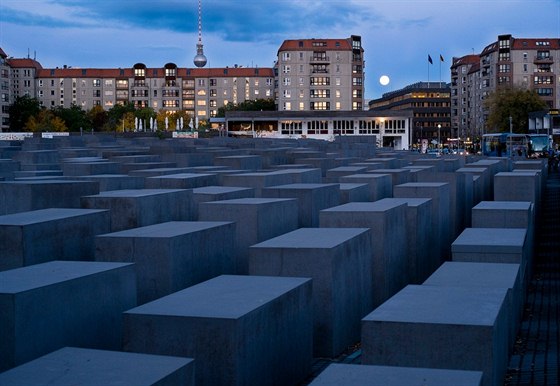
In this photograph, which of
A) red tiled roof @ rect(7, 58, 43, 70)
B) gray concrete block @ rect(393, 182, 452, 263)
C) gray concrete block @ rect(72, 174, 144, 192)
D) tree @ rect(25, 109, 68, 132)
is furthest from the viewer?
red tiled roof @ rect(7, 58, 43, 70)

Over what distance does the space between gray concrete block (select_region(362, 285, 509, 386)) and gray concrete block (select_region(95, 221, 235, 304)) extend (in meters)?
3.51

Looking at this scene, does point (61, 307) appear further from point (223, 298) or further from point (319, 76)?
point (319, 76)

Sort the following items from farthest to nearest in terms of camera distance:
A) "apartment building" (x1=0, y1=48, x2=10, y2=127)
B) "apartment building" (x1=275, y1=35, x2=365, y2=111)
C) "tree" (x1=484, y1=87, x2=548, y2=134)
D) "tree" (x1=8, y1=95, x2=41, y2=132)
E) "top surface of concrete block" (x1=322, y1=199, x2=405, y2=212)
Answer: "apartment building" (x1=0, y1=48, x2=10, y2=127)
"tree" (x1=8, y1=95, x2=41, y2=132)
"apartment building" (x1=275, y1=35, x2=365, y2=111)
"tree" (x1=484, y1=87, x2=548, y2=134)
"top surface of concrete block" (x1=322, y1=199, x2=405, y2=212)

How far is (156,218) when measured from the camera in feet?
48.2

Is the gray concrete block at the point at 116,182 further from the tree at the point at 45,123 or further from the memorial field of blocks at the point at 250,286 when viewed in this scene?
the tree at the point at 45,123

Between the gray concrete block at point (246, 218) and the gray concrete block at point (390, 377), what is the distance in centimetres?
731

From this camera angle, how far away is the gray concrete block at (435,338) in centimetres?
762

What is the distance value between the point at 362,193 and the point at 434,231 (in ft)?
6.67

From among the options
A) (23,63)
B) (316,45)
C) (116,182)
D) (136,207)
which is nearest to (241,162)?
(116,182)

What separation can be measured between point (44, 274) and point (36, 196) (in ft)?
19.9

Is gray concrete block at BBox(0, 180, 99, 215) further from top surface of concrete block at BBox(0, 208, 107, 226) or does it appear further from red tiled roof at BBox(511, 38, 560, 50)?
red tiled roof at BBox(511, 38, 560, 50)

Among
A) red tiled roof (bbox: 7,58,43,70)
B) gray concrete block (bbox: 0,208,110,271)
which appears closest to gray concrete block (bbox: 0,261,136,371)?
gray concrete block (bbox: 0,208,110,271)

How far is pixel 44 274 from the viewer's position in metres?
9.27

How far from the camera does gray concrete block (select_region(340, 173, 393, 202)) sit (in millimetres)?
20219
